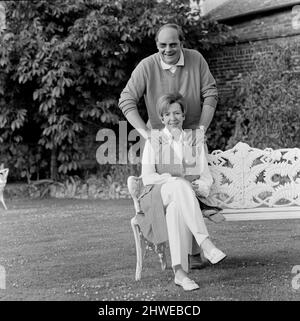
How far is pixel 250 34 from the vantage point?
12.1m

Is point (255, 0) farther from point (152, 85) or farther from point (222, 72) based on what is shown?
point (152, 85)

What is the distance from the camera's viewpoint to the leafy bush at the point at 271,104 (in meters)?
10.2

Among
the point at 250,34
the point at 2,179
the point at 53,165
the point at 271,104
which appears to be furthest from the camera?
the point at 53,165

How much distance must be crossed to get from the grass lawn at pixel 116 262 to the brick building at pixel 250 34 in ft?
14.2

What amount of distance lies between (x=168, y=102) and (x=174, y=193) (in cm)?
68

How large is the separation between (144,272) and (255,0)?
8.80m

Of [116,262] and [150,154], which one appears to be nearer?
[150,154]

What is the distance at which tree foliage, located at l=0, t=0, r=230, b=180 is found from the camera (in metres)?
11.1

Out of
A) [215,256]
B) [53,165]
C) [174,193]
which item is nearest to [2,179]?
[53,165]

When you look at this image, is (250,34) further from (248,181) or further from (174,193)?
(174,193)

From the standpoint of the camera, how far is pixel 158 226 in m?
4.59

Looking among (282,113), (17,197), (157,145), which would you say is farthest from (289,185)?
(17,197)

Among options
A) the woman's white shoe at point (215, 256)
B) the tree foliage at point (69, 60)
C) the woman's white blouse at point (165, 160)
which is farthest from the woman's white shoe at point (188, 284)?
the tree foliage at point (69, 60)

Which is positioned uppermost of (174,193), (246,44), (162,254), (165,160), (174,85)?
(246,44)
